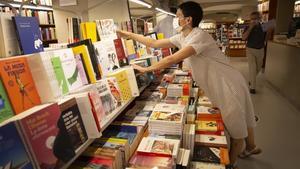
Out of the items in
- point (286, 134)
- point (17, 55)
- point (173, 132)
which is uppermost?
point (17, 55)

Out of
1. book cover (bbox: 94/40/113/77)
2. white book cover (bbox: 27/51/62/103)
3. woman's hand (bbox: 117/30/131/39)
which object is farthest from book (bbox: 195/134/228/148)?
white book cover (bbox: 27/51/62/103)

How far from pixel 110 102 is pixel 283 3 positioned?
6.74 meters

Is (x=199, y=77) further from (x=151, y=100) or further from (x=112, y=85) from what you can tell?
(x=112, y=85)

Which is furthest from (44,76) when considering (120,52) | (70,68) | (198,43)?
(198,43)

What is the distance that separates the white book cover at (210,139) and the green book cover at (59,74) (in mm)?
1197

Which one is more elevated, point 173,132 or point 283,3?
point 283,3

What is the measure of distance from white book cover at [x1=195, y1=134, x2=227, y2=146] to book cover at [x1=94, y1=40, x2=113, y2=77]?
0.92m

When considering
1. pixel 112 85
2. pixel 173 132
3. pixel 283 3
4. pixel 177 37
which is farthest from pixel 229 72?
pixel 283 3

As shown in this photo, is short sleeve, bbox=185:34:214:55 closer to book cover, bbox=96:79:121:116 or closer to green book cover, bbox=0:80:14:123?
book cover, bbox=96:79:121:116

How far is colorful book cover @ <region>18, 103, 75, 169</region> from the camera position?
0.90 meters

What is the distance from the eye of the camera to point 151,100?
8.04 ft

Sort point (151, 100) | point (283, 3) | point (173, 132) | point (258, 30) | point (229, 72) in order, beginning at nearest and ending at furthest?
point (173, 132) → point (229, 72) → point (151, 100) → point (258, 30) → point (283, 3)

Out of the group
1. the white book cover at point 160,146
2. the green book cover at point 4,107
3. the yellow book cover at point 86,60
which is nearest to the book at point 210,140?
the white book cover at point 160,146

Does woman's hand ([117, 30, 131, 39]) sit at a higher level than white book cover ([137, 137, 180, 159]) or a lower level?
higher
